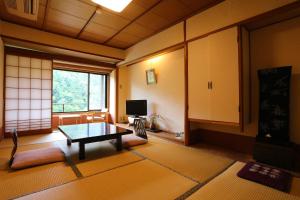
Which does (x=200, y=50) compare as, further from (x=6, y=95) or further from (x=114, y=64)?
(x=6, y=95)

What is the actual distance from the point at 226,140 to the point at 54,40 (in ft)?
15.8

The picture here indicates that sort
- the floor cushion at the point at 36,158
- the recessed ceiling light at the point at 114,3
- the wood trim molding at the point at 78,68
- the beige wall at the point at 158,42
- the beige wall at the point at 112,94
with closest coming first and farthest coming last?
the floor cushion at the point at 36,158
the recessed ceiling light at the point at 114,3
the beige wall at the point at 158,42
the wood trim molding at the point at 78,68
the beige wall at the point at 112,94

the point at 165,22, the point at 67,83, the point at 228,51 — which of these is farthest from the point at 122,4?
the point at 67,83

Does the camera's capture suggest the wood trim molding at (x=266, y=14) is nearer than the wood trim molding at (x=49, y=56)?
Yes

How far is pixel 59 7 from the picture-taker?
2.96m

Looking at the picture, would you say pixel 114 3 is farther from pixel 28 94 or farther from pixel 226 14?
pixel 28 94

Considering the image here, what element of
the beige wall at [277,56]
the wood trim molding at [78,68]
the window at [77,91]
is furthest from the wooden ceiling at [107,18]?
the window at [77,91]

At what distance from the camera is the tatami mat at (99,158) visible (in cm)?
221

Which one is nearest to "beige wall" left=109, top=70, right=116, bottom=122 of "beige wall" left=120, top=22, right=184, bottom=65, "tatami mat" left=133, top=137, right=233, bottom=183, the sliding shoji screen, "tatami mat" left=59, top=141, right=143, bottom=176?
"beige wall" left=120, top=22, right=184, bottom=65

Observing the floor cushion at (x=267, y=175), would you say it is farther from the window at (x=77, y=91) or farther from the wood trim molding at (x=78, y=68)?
the window at (x=77, y=91)

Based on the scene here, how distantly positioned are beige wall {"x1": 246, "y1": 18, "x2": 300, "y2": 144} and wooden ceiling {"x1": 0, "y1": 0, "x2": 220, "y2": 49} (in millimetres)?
1082

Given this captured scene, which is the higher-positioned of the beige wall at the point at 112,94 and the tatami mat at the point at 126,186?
the beige wall at the point at 112,94

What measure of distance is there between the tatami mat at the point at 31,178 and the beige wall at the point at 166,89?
9.06 ft

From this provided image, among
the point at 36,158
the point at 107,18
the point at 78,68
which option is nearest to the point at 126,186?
the point at 36,158
